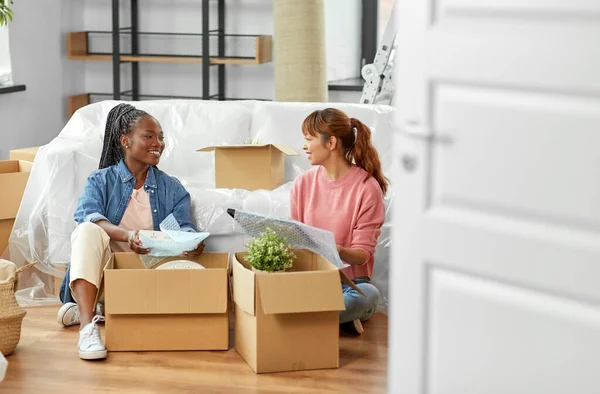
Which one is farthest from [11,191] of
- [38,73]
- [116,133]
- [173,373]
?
[38,73]

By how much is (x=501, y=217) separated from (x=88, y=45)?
15.7 ft

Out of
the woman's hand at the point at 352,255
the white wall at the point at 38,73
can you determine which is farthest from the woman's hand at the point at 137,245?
the white wall at the point at 38,73

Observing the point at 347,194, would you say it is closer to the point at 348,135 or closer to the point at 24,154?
the point at 348,135

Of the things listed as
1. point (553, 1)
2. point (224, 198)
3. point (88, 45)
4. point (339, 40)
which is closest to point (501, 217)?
point (553, 1)

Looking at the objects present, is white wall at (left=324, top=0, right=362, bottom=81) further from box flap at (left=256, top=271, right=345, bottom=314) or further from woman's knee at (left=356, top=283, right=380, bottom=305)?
box flap at (left=256, top=271, right=345, bottom=314)

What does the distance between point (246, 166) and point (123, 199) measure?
628 mm

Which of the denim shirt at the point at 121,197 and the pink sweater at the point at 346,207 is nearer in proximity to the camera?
the pink sweater at the point at 346,207

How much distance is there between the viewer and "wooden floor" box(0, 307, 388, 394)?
117 inches

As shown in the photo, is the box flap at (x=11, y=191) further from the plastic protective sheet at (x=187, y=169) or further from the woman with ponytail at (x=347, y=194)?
the woman with ponytail at (x=347, y=194)

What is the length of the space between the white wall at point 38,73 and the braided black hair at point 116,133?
7.01 feet

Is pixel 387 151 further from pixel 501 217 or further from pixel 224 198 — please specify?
pixel 501 217

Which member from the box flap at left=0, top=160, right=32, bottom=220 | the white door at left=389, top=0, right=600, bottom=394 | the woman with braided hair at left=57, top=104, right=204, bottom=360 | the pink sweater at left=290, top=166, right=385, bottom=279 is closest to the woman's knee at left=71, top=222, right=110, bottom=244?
the woman with braided hair at left=57, top=104, right=204, bottom=360

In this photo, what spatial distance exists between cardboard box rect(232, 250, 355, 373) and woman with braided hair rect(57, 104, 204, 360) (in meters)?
0.47

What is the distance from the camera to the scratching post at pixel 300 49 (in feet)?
17.5
